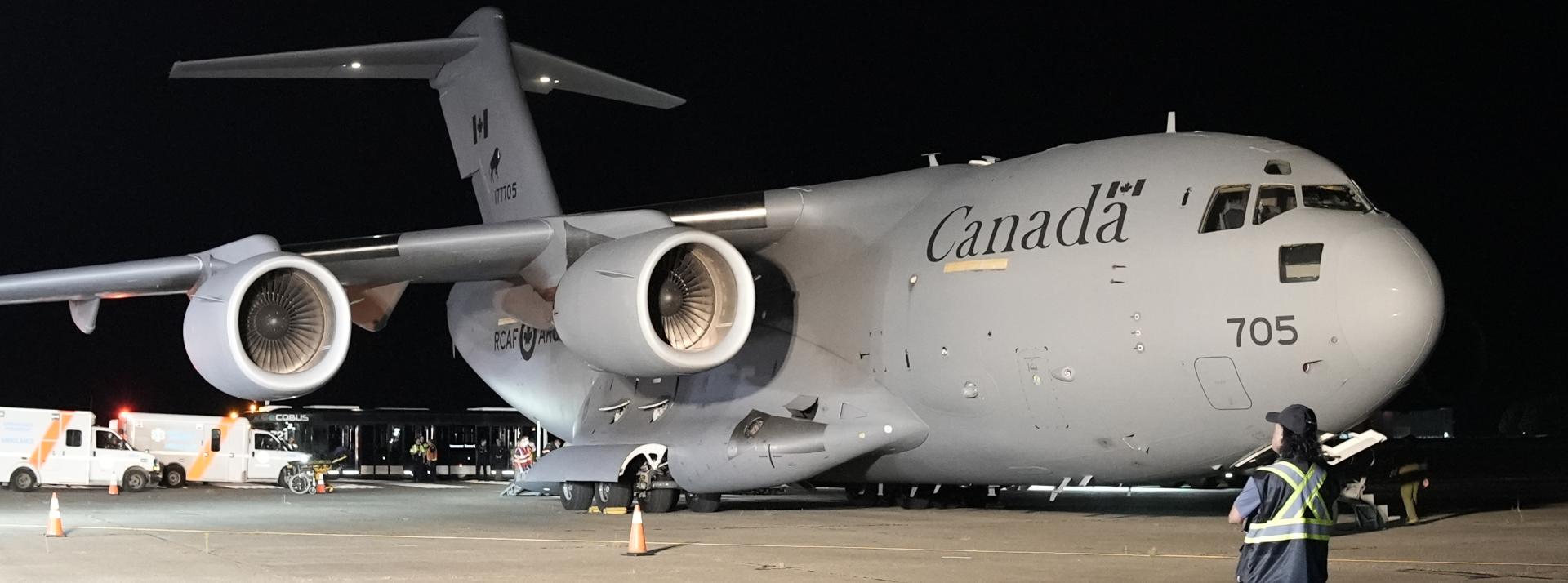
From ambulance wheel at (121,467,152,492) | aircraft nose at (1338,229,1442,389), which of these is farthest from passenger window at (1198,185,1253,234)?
ambulance wheel at (121,467,152,492)

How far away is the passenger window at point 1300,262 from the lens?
10.6m

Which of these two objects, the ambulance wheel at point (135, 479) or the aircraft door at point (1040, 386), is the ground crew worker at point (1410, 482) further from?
the ambulance wheel at point (135, 479)

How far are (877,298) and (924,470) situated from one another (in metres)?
1.53

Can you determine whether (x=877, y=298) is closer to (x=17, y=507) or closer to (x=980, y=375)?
(x=980, y=375)

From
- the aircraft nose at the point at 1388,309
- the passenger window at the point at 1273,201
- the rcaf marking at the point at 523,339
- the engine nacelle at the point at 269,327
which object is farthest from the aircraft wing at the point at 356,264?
the aircraft nose at the point at 1388,309

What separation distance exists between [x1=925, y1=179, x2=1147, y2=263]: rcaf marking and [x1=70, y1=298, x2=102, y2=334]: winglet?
752 centimetres

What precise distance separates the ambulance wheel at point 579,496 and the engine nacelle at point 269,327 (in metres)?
3.47

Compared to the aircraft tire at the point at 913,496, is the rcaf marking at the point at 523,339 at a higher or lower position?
higher

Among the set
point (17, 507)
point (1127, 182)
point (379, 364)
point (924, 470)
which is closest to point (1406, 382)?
point (1127, 182)

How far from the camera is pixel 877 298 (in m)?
13.2

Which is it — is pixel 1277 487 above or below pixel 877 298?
below

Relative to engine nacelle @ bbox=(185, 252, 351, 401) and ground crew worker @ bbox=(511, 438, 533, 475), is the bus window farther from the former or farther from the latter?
engine nacelle @ bbox=(185, 252, 351, 401)

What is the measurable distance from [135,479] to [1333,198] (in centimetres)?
1915

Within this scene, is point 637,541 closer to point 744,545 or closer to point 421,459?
point 744,545
